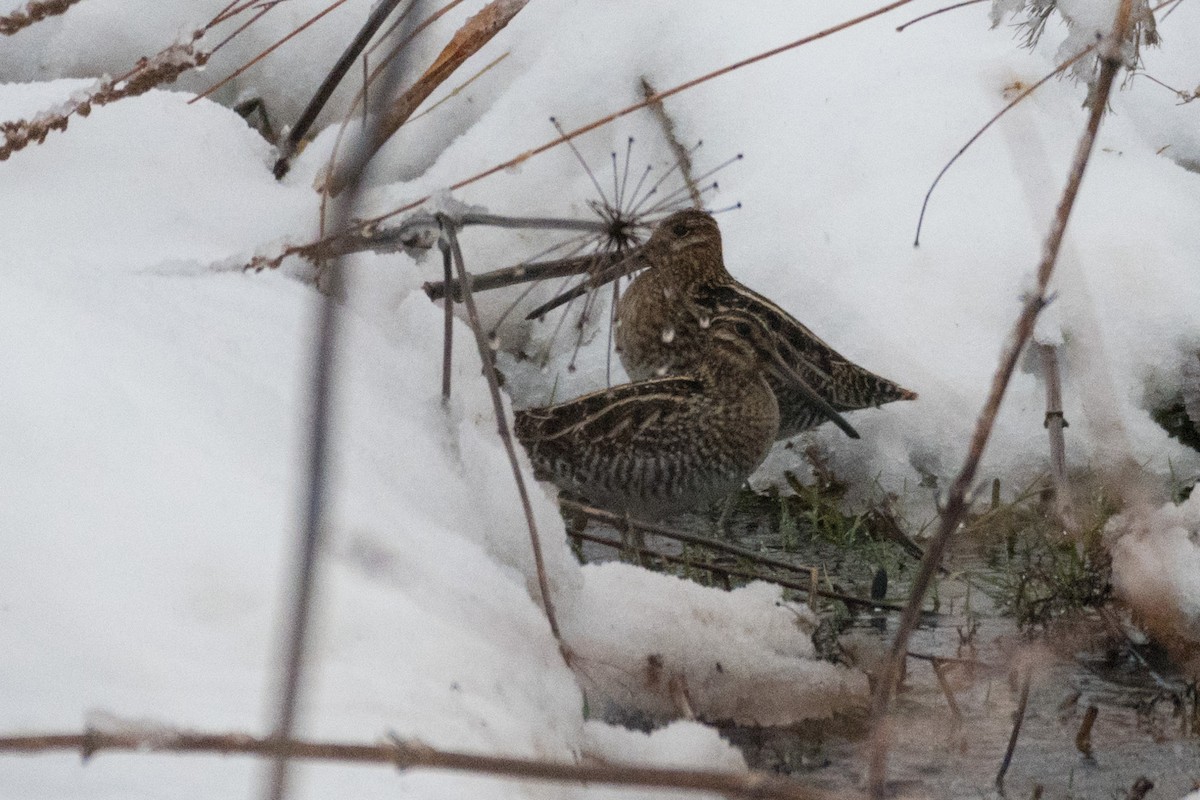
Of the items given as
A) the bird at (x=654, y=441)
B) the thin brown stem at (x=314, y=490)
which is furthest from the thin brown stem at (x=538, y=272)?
the thin brown stem at (x=314, y=490)

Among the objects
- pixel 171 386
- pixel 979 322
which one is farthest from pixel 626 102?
pixel 171 386

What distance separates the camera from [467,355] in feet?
8.93

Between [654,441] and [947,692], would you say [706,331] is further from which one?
[947,692]

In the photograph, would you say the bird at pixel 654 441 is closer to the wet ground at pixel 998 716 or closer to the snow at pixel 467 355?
the wet ground at pixel 998 716

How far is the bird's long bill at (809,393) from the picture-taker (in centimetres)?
386

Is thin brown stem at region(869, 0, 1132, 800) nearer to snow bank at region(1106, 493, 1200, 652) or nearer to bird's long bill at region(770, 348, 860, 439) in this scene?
snow bank at region(1106, 493, 1200, 652)

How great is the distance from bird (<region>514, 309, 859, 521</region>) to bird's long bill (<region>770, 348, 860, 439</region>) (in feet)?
0.34

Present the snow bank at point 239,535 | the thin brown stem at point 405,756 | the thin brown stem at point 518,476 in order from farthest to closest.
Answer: the thin brown stem at point 518,476
the snow bank at point 239,535
the thin brown stem at point 405,756

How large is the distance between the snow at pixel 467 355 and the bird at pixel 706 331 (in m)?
0.19

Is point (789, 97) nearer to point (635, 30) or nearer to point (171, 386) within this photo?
point (635, 30)

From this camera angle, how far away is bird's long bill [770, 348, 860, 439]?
3863 millimetres

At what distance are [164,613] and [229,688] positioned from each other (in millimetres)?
147

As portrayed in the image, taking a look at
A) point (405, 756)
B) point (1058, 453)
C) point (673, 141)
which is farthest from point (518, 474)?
point (673, 141)

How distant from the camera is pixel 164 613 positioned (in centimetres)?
151
